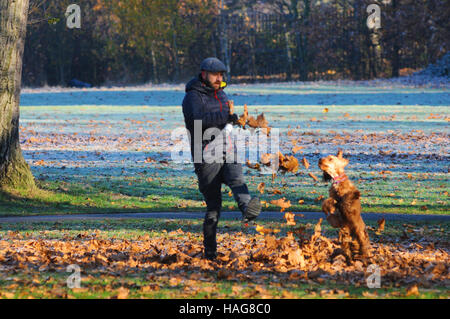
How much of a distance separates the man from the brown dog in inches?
32.0

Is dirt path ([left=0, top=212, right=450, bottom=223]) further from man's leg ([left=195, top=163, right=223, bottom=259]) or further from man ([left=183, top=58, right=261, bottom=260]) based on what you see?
man ([left=183, top=58, right=261, bottom=260])

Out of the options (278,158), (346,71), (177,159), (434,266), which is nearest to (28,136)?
(177,159)

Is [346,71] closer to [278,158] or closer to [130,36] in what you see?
[130,36]

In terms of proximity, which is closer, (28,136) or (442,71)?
(28,136)

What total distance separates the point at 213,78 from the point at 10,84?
7.32 metres

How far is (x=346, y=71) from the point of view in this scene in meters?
44.9

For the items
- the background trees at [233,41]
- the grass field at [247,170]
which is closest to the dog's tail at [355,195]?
the grass field at [247,170]

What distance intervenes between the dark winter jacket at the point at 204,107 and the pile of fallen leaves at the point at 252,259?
4.56 ft

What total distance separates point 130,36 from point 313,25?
40.5ft

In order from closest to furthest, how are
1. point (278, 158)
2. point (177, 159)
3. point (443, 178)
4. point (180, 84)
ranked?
1. point (278, 158)
2. point (443, 178)
3. point (177, 159)
4. point (180, 84)

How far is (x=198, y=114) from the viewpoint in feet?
26.3

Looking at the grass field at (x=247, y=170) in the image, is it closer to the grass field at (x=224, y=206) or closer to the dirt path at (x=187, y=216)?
the grass field at (x=224, y=206)

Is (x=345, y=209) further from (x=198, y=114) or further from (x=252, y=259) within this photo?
(x=198, y=114)

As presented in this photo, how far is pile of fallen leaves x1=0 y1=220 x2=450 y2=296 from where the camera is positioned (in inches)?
306
